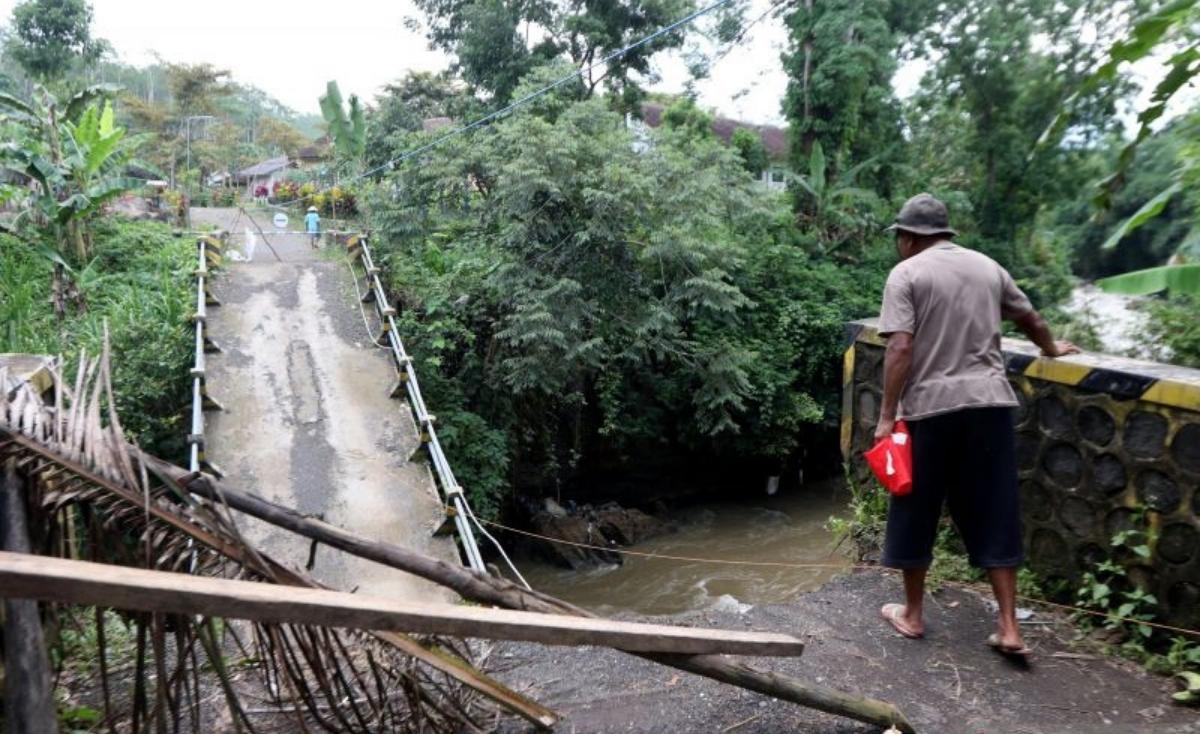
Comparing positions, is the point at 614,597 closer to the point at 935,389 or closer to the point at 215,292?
the point at 215,292

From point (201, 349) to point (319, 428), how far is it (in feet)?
4.33

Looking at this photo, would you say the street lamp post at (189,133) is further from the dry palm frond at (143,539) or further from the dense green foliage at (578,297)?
the dry palm frond at (143,539)

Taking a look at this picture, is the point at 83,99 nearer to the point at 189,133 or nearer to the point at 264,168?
the point at 189,133

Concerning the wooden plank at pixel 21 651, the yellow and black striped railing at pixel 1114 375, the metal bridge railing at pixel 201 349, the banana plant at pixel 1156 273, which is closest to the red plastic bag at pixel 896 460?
the yellow and black striped railing at pixel 1114 375

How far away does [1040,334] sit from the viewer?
335cm

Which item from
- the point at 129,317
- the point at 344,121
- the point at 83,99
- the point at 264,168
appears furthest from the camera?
the point at 264,168

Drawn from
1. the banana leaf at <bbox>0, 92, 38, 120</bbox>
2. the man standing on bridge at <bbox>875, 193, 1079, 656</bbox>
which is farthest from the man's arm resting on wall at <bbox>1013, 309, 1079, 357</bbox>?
the banana leaf at <bbox>0, 92, 38, 120</bbox>

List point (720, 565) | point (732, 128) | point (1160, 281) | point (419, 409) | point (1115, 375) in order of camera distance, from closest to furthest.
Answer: point (1115, 375)
point (1160, 281)
point (419, 409)
point (720, 565)
point (732, 128)

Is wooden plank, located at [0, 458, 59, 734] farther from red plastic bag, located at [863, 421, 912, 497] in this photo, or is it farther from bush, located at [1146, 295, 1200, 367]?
bush, located at [1146, 295, 1200, 367]

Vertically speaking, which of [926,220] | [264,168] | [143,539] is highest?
[264,168]

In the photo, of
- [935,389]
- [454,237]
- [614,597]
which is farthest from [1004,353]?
[454,237]

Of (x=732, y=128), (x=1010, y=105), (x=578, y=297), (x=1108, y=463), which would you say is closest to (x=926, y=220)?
(x=1108, y=463)

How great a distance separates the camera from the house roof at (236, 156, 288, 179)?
29.5m

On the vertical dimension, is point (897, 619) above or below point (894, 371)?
below
